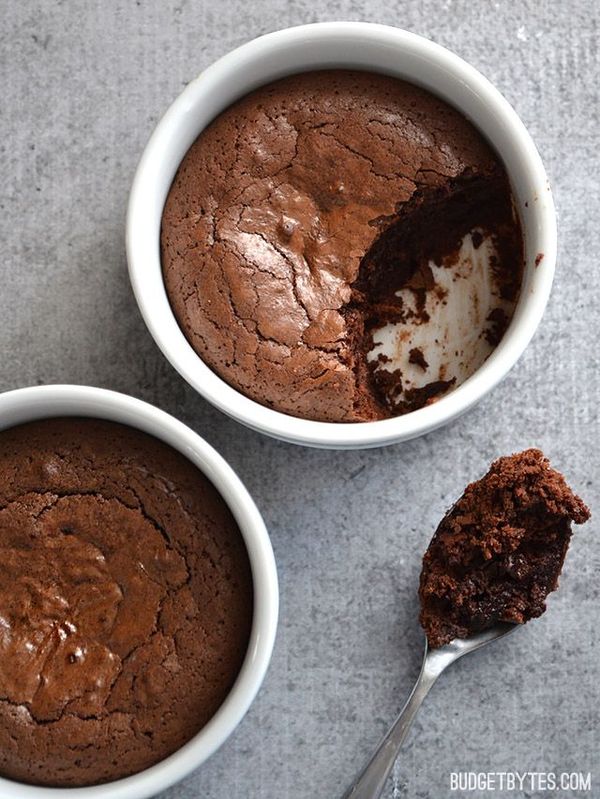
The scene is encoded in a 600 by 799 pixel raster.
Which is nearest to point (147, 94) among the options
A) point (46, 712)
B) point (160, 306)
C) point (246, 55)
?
point (246, 55)

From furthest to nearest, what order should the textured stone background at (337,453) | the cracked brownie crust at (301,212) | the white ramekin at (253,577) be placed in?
the textured stone background at (337,453) < the cracked brownie crust at (301,212) < the white ramekin at (253,577)

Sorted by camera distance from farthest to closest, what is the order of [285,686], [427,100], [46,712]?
[285,686]
[427,100]
[46,712]

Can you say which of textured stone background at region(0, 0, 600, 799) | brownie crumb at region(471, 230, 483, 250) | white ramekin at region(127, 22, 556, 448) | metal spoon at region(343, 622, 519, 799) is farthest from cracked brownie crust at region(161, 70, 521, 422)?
metal spoon at region(343, 622, 519, 799)

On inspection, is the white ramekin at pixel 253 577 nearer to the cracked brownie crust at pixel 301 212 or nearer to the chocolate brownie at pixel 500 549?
the cracked brownie crust at pixel 301 212

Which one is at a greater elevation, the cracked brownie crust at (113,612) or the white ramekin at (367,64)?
the white ramekin at (367,64)

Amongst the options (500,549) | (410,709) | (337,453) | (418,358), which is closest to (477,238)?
(418,358)

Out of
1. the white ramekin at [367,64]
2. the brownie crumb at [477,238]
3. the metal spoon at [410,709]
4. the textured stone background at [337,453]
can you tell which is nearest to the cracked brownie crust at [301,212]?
the white ramekin at [367,64]

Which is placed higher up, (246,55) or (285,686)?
(246,55)

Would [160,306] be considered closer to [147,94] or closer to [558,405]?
[147,94]

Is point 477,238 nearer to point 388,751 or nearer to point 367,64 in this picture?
point 367,64
